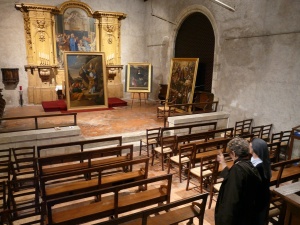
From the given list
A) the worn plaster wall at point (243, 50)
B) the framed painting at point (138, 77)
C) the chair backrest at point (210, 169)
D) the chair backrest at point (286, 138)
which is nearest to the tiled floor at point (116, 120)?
the chair backrest at point (210, 169)

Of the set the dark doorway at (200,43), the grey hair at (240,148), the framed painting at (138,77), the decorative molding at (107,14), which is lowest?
the grey hair at (240,148)

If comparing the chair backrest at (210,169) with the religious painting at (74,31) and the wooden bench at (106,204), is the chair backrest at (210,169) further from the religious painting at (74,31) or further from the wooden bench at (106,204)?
A: the religious painting at (74,31)

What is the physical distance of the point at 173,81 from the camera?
11156 mm

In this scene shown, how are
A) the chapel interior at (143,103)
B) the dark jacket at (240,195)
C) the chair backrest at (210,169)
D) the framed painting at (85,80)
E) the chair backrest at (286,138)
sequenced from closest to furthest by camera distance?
the dark jacket at (240,195) < the chapel interior at (143,103) < the chair backrest at (210,169) < the chair backrest at (286,138) < the framed painting at (85,80)

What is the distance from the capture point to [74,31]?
508 inches

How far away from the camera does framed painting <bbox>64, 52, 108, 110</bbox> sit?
9.79 m

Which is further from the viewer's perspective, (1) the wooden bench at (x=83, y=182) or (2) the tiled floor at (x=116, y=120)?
(2) the tiled floor at (x=116, y=120)

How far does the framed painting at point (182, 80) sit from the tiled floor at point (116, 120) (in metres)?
1.26

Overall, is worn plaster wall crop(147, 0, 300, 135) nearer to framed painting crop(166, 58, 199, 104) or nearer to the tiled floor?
framed painting crop(166, 58, 199, 104)

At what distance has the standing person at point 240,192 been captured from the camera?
95.2 inches

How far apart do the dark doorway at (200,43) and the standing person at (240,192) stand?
8197 millimetres

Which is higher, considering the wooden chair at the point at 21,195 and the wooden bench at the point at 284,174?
the wooden bench at the point at 284,174

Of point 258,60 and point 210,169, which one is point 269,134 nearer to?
point 258,60

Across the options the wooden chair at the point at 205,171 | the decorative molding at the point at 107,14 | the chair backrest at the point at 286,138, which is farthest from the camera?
the decorative molding at the point at 107,14
